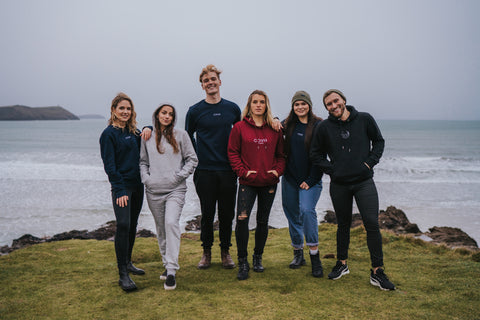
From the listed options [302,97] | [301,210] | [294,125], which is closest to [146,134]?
[294,125]

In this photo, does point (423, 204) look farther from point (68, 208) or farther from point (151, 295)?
point (68, 208)

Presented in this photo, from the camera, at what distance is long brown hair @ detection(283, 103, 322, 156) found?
4539mm

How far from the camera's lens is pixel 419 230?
32.5 feet

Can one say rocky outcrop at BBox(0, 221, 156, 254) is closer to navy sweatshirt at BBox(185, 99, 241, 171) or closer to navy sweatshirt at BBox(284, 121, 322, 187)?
navy sweatshirt at BBox(185, 99, 241, 171)

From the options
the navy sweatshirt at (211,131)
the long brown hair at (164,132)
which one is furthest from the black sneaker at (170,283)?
the long brown hair at (164,132)

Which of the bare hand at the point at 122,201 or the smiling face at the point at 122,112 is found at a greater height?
the smiling face at the point at 122,112

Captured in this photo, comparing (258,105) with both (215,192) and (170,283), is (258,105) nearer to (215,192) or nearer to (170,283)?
(215,192)

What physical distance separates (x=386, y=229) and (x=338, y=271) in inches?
253

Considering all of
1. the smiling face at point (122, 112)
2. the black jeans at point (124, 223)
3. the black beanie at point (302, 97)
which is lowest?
the black jeans at point (124, 223)

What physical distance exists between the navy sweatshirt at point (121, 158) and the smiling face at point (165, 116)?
1.40 feet

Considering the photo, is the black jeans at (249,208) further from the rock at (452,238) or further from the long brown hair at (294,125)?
the rock at (452,238)

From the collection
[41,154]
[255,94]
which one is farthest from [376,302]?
[41,154]

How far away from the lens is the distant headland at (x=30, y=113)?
166 m

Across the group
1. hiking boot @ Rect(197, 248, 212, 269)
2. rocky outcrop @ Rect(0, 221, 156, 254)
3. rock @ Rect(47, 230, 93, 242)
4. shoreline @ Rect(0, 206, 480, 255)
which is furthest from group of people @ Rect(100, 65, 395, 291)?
rock @ Rect(47, 230, 93, 242)
